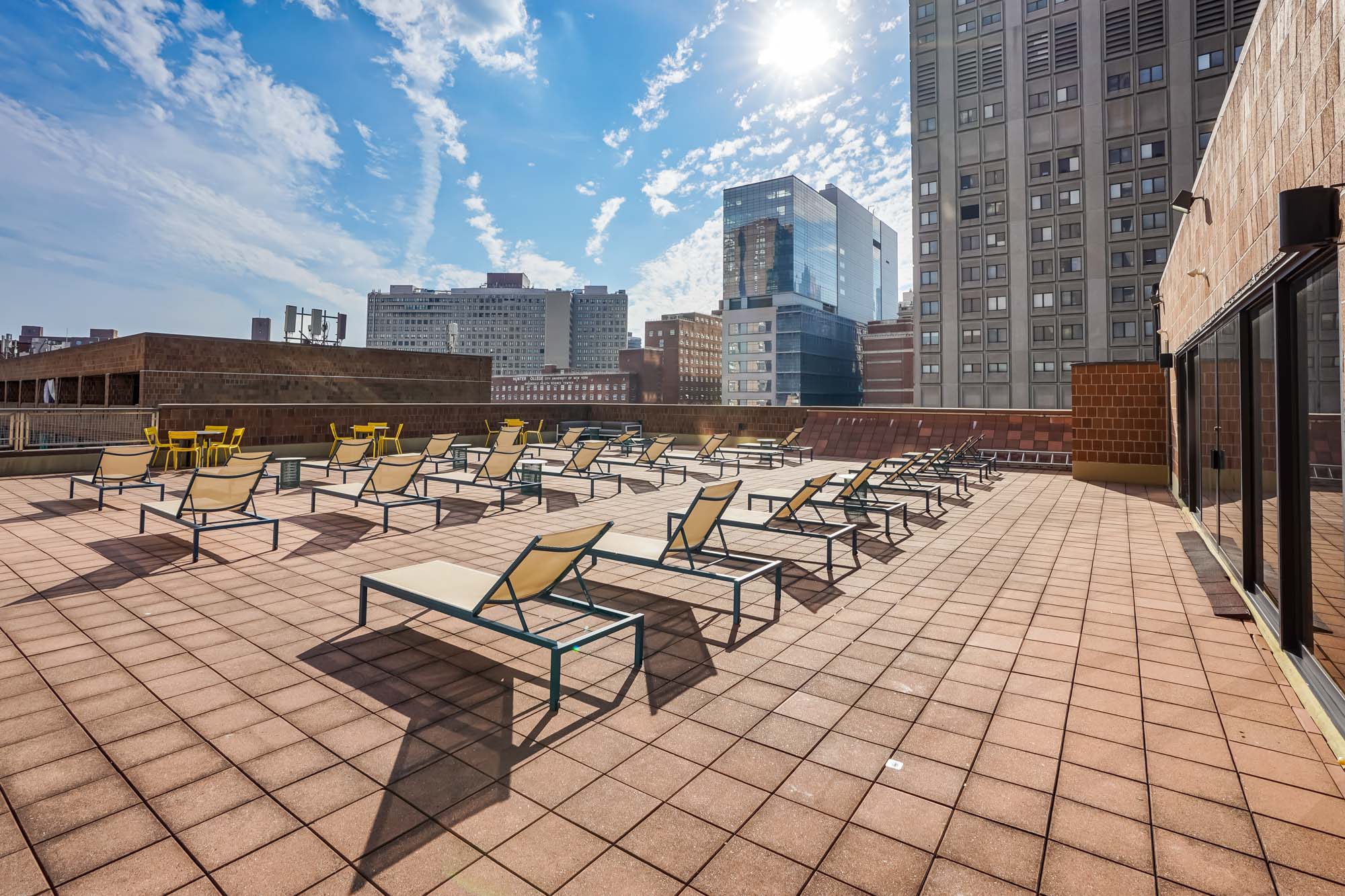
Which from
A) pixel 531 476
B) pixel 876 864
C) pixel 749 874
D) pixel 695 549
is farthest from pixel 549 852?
pixel 531 476

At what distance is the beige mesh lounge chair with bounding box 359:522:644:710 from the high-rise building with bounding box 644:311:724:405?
358 feet

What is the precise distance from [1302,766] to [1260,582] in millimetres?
2894

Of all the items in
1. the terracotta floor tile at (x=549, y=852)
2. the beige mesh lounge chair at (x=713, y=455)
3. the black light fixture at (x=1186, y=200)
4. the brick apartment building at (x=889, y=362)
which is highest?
the brick apartment building at (x=889, y=362)

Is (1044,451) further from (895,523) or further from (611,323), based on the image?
(611,323)

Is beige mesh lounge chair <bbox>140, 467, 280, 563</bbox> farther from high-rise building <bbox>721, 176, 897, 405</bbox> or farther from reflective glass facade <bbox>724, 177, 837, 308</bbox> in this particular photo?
reflective glass facade <bbox>724, 177, 837, 308</bbox>

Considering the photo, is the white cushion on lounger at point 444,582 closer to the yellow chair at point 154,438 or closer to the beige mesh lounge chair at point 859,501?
the beige mesh lounge chair at point 859,501

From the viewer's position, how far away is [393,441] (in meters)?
18.3

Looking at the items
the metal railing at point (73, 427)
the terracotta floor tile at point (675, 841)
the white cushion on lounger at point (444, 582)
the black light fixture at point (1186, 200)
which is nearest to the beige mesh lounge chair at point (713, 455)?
the black light fixture at point (1186, 200)

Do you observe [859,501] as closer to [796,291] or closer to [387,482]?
[387,482]

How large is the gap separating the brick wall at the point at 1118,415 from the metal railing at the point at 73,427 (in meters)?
19.5

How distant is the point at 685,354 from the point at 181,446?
108 metres

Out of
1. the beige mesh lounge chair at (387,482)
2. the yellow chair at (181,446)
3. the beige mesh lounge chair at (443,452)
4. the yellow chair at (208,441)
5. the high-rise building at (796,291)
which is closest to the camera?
the beige mesh lounge chair at (387,482)

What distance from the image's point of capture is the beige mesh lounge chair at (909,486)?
10748 millimetres

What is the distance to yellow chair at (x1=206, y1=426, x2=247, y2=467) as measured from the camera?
1399cm
